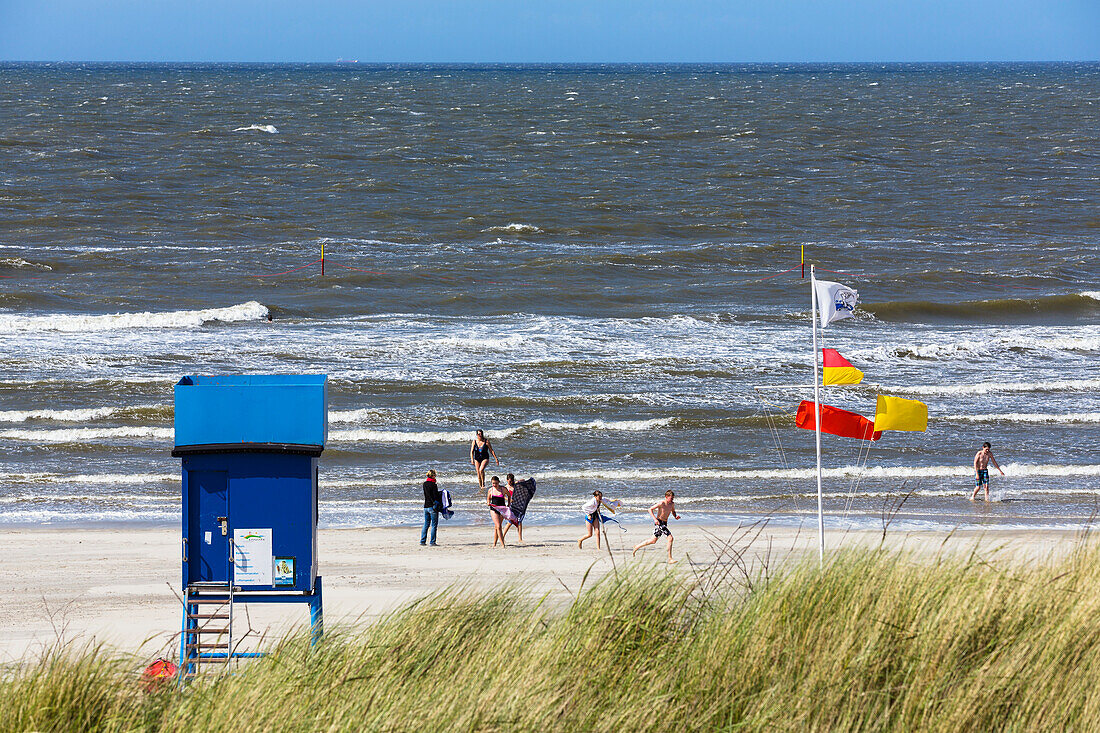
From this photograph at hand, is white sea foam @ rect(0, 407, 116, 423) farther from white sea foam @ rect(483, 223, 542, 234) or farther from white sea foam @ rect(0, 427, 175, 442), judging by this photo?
white sea foam @ rect(483, 223, 542, 234)

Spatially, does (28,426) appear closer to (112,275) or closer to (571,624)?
(112,275)

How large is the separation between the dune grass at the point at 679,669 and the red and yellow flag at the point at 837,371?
4342 millimetres

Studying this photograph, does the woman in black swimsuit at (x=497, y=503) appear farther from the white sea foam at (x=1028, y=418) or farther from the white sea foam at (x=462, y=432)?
the white sea foam at (x=1028, y=418)

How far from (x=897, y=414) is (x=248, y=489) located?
5351 mm

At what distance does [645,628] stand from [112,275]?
103ft

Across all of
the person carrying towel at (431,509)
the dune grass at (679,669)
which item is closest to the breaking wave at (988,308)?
the person carrying towel at (431,509)

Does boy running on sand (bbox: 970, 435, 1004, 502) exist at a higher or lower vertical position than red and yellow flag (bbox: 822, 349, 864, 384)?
lower

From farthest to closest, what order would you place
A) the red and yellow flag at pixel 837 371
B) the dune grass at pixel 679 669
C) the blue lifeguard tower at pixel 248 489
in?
the red and yellow flag at pixel 837 371 → the blue lifeguard tower at pixel 248 489 → the dune grass at pixel 679 669

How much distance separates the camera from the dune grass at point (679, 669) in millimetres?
4668

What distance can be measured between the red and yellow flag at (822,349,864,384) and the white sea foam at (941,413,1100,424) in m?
11.5

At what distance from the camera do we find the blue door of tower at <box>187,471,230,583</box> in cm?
780

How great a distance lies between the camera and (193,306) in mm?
30000

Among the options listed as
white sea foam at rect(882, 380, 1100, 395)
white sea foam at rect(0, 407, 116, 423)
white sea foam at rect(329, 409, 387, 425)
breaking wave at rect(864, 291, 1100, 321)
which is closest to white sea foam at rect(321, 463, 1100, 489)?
white sea foam at rect(329, 409, 387, 425)

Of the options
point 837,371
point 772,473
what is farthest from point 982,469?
point 837,371
